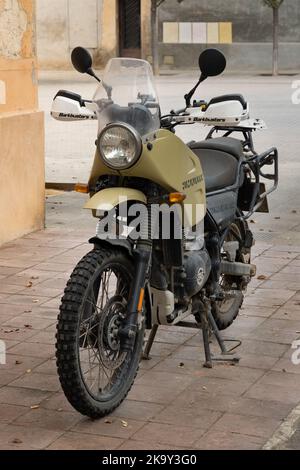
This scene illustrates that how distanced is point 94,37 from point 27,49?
24359 millimetres

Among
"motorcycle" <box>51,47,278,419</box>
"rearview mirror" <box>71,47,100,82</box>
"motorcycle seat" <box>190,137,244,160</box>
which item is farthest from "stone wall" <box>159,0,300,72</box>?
"rearview mirror" <box>71,47,100,82</box>

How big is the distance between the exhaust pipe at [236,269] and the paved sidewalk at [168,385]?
359 millimetres

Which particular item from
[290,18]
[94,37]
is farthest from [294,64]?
[94,37]

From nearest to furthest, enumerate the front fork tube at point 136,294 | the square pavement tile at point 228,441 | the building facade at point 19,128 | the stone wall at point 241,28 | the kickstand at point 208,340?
the square pavement tile at point 228,441 < the front fork tube at point 136,294 < the kickstand at point 208,340 < the building facade at point 19,128 < the stone wall at point 241,28

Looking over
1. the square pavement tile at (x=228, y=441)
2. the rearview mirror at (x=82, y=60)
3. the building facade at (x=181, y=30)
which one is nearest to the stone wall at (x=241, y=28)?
the building facade at (x=181, y=30)

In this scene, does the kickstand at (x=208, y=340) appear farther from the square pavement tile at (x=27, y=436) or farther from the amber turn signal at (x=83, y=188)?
the square pavement tile at (x=27, y=436)

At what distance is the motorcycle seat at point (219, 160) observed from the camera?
6.04 meters

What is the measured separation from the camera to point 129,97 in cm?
539

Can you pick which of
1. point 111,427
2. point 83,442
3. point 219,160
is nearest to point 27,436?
point 83,442

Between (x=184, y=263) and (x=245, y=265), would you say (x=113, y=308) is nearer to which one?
(x=184, y=263)

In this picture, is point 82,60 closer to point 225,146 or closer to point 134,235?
point 134,235

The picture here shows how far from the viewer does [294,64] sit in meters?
32.3

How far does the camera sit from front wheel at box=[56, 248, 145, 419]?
4926 mm
